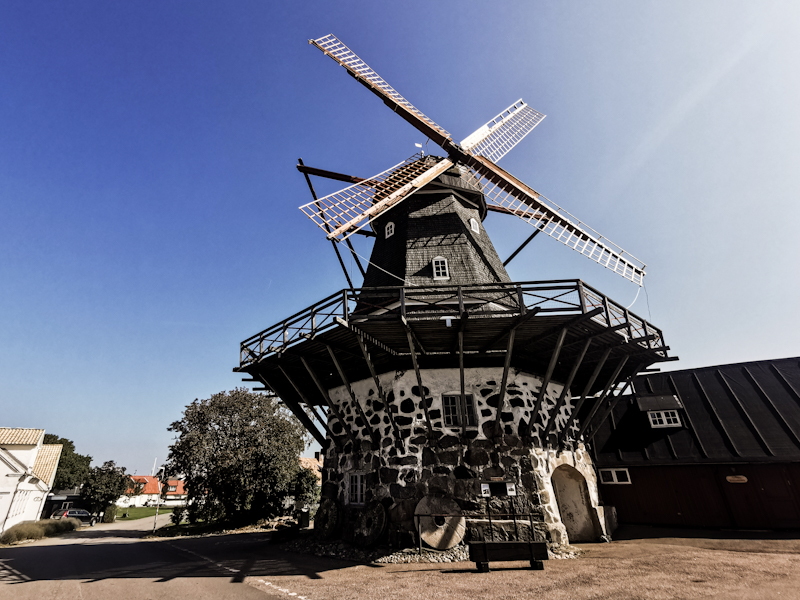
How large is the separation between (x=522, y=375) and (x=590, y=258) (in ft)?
21.3

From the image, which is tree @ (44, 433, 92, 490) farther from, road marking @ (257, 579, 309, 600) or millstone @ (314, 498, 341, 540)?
road marking @ (257, 579, 309, 600)

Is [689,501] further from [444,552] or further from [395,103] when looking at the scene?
[395,103]

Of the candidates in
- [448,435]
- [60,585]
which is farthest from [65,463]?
[448,435]

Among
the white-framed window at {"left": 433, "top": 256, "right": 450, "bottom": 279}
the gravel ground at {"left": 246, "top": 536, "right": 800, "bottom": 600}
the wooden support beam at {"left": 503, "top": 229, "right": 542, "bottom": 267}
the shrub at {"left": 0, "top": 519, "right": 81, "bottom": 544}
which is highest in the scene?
the wooden support beam at {"left": 503, "top": 229, "right": 542, "bottom": 267}

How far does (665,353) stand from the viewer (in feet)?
41.9

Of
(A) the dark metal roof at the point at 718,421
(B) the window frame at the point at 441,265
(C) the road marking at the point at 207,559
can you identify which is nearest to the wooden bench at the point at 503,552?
(C) the road marking at the point at 207,559

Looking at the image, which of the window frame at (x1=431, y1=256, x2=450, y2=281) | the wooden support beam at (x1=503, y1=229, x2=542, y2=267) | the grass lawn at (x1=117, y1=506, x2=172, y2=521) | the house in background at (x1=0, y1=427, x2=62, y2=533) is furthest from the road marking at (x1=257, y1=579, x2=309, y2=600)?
the grass lawn at (x1=117, y1=506, x2=172, y2=521)

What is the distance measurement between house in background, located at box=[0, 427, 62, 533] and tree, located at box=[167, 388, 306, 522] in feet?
23.8

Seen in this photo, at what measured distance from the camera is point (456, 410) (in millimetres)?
12312

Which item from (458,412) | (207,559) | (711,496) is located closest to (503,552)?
(458,412)

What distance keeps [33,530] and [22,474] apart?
2.93 metres

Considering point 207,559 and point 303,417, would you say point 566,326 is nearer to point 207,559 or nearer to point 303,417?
point 303,417

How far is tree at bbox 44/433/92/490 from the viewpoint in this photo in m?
44.9

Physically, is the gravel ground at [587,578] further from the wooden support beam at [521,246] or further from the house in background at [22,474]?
the house in background at [22,474]
